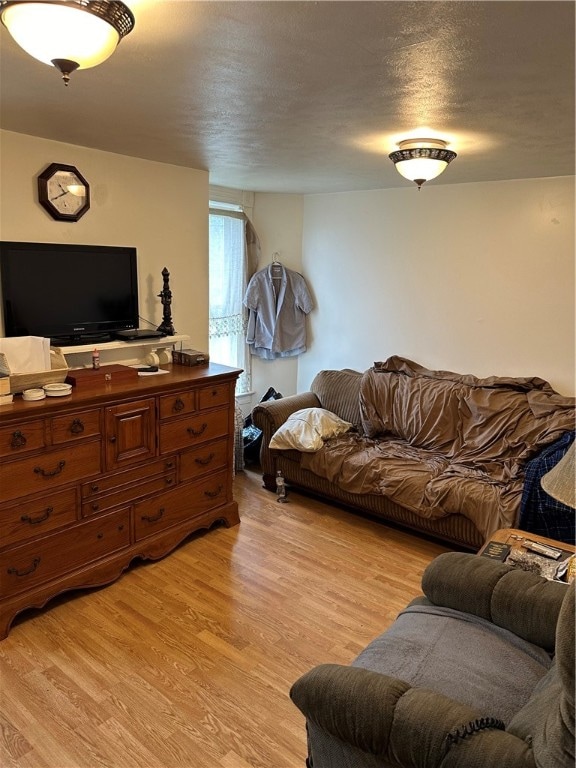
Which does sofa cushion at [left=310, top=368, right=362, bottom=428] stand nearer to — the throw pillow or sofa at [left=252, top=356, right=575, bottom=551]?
sofa at [left=252, top=356, right=575, bottom=551]

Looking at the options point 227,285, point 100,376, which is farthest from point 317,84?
point 227,285

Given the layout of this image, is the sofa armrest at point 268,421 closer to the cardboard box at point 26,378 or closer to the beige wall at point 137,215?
the beige wall at point 137,215

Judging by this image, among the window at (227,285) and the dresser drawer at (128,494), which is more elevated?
the window at (227,285)

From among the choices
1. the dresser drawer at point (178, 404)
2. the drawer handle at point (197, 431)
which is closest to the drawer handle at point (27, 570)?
the dresser drawer at point (178, 404)

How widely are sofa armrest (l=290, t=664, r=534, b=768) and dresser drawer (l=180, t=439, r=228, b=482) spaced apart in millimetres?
1902

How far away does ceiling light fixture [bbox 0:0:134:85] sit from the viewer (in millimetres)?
1265

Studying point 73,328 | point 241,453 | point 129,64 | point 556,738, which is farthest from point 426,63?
point 241,453

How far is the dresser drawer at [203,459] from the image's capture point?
3223mm

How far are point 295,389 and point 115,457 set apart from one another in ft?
9.02

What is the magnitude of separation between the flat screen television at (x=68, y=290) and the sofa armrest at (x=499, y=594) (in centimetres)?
221

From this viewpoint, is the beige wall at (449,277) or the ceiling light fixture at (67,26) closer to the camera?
the ceiling light fixture at (67,26)

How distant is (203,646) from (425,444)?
2.14 metres

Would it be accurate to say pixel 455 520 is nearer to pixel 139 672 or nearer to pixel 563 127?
pixel 139 672

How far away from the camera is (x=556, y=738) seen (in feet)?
3.30
